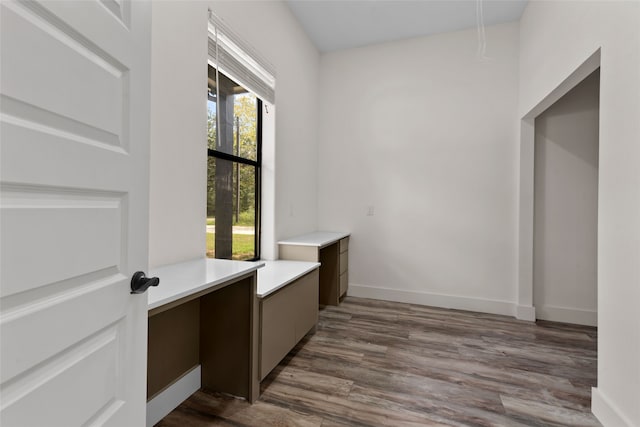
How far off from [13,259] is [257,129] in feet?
7.85

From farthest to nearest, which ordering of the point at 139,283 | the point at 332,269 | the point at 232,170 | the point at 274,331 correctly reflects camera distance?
the point at 332,269, the point at 232,170, the point at 274,331, the point at 139,283

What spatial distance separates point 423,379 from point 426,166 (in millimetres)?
2227

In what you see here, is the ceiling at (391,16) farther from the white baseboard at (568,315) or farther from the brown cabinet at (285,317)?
the white baseboard at (568,315)

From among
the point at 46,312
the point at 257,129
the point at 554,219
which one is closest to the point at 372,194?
the point at 257,129

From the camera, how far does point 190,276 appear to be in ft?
4.58

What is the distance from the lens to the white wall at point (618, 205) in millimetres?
1344

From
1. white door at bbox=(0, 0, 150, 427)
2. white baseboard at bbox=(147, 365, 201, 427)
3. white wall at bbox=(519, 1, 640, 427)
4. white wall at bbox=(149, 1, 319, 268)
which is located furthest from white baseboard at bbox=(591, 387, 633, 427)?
white wall at bbox=(149, 1, 319, 268)

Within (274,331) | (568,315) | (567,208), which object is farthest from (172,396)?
(567,208)

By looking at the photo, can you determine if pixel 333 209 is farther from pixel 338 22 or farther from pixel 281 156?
pixel 338 22

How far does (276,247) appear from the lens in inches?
111

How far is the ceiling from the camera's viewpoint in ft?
9.38

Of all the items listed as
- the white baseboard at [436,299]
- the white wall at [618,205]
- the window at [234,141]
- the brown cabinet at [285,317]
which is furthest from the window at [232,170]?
the white wall at [618,205]

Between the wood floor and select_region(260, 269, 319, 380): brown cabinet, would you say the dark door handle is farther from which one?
the wood floor

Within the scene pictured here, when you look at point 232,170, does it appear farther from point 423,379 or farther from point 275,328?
point 423,379
